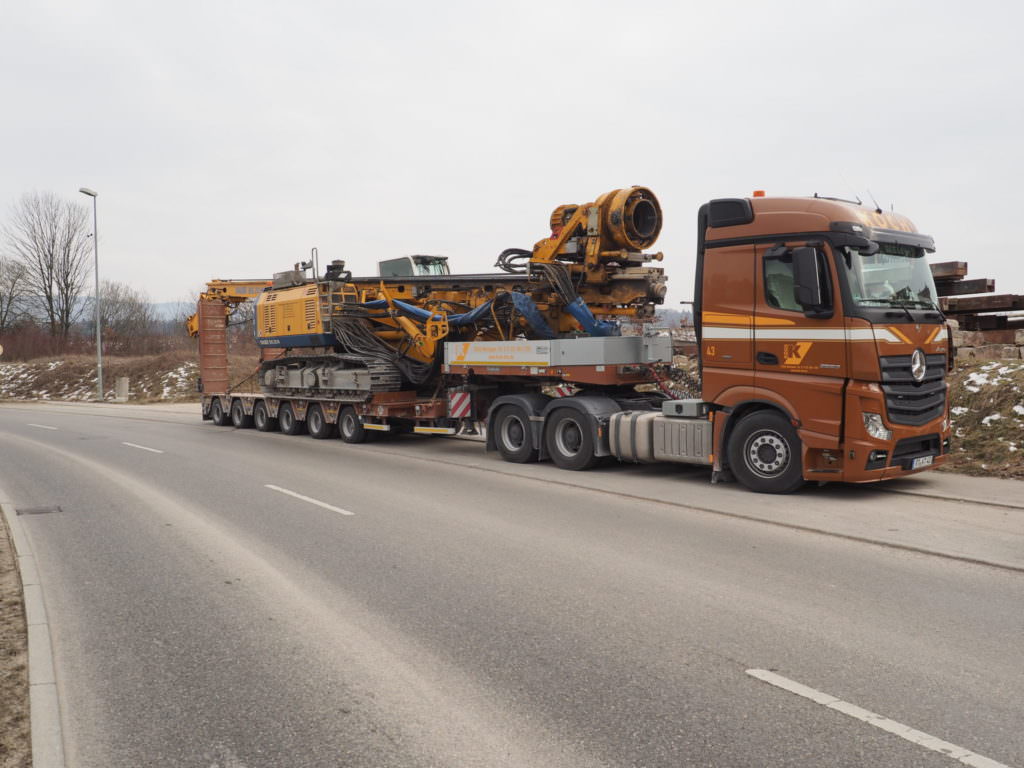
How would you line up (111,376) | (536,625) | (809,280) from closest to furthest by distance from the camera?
(536,625) < (809,280) < (111,376)

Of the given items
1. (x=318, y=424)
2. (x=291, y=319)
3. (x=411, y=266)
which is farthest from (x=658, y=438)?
(x=291, y=319)

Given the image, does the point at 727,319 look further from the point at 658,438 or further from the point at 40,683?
the point at 40,683

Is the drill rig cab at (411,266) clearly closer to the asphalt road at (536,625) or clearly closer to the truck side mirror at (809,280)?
the asphalt road at (536,625)

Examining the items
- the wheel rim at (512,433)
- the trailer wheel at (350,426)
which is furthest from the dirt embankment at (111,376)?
the wheel rim at (512,433)

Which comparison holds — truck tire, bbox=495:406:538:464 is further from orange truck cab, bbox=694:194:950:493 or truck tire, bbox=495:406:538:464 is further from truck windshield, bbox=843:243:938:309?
truck windshield, bbox=843:243:938:309

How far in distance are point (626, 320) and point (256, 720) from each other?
10351mm

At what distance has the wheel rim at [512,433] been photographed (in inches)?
531

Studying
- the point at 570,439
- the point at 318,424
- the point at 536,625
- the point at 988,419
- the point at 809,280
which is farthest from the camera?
the point at 318,424

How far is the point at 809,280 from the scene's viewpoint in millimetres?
9211

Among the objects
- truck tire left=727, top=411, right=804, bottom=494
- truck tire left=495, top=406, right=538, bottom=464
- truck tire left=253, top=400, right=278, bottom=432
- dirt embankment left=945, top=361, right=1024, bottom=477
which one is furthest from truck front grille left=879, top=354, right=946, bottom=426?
truck tire left=253, top=400, right=278, bottom=432

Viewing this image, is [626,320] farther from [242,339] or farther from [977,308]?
[242,339]

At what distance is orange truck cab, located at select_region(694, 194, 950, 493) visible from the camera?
9.26 metres

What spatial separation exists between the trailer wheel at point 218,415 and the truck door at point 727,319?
49.4ft

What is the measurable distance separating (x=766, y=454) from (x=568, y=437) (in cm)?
342
